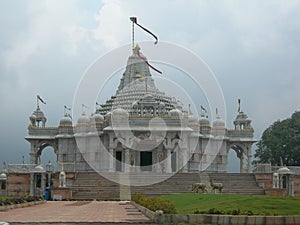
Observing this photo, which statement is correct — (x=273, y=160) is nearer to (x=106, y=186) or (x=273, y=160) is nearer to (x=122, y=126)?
(x=122, y=126)

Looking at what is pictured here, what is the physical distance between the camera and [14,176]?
42.9m

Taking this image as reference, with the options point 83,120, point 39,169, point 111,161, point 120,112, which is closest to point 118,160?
point 111,161

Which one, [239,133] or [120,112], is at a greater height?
[120,112]

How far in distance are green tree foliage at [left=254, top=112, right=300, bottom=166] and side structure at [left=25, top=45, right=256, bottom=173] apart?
276 centimetres

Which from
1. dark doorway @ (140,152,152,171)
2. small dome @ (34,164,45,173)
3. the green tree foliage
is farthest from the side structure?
the green tree foliage

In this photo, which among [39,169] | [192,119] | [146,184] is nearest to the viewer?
[146,184]

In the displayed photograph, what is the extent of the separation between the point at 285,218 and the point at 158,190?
23363 mm

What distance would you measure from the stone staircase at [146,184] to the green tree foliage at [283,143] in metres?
14.6

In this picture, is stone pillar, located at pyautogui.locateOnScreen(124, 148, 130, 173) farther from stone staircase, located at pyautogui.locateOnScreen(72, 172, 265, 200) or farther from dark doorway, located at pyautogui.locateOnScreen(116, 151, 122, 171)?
stone staircase, located at pyautogui.locateOnScreen(72, 172, 265, 200)

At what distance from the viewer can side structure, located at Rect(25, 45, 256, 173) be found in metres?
45.8

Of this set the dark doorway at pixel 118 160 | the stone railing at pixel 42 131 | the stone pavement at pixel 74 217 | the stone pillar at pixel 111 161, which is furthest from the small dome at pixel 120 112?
the stone pavement at pixel 74 217

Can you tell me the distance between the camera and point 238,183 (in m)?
39.2

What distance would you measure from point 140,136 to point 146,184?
26.9 feet

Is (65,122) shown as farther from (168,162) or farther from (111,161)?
(168,162)
